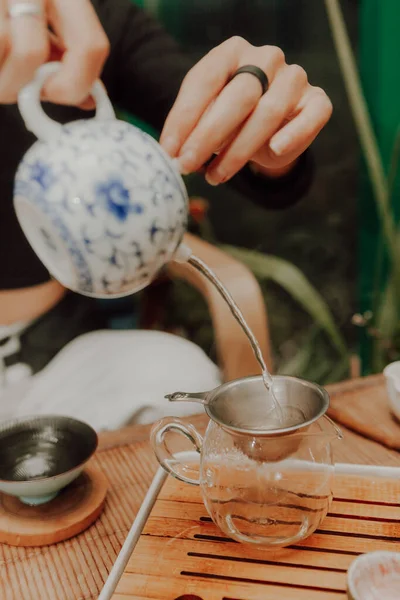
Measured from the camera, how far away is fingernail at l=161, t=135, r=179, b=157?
2.38 feet

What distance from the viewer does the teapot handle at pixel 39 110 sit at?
0.58 meters

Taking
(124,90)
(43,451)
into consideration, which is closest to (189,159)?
(43,451)

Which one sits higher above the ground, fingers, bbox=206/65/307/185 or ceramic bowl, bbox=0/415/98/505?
fingers, bbox=206/65/307/185

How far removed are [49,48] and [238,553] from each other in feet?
1.92

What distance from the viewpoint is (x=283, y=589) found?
2.03ft

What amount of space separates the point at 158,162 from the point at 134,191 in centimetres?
5

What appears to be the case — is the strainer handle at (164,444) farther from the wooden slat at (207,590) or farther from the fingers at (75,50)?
the fingers at (75,50)

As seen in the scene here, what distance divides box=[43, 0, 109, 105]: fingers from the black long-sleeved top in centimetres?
53

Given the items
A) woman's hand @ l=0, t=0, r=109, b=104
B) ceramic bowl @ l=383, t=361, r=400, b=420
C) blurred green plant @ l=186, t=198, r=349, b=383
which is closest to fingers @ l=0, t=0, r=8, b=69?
woman's hand @ l=0, t=0, r=109, b=104

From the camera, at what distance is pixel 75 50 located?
2.23 feet

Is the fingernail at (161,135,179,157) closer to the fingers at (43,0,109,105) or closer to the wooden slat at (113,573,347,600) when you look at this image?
the fingers at (43,0,109,105)

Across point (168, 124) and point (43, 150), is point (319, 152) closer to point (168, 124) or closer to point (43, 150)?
point (168, 124)

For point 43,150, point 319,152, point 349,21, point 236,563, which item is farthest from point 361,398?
point 349,21

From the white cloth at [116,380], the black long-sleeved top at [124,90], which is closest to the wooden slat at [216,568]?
the white cloth at [116,380]
